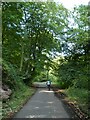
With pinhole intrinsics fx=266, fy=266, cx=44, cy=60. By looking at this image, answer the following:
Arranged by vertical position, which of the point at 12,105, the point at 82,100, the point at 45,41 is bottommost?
the point at 12,105

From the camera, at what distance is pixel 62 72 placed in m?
16.1

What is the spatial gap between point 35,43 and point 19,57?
555cm

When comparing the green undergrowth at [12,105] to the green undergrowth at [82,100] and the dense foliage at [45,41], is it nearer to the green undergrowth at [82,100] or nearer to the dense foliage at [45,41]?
the dense foliage at [45,41]

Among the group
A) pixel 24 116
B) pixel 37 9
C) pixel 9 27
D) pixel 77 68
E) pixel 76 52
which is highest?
pixel 37 9

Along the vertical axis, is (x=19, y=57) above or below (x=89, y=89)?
above

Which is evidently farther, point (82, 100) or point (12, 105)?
point (82, 100)

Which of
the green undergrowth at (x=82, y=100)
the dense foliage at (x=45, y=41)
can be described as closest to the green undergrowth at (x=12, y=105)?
the dense foliage at (x=45, y=41)

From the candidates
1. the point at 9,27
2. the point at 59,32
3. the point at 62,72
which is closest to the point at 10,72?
the point at 62,72

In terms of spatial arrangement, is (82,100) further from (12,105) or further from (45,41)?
(45,41)

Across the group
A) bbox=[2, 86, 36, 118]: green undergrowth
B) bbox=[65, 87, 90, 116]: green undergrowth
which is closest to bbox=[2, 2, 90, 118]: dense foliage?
bbox=[65, 87, 90, 116]: green undergrowth

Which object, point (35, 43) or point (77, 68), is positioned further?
point (35, 43)

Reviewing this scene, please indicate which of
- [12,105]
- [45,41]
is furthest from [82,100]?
[45,41]

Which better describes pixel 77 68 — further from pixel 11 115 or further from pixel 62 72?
pixel 11 115

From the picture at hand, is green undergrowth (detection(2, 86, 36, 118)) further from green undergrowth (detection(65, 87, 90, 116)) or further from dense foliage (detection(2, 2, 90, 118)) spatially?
green undergrowth (detection(65, 87, 90, 116))
